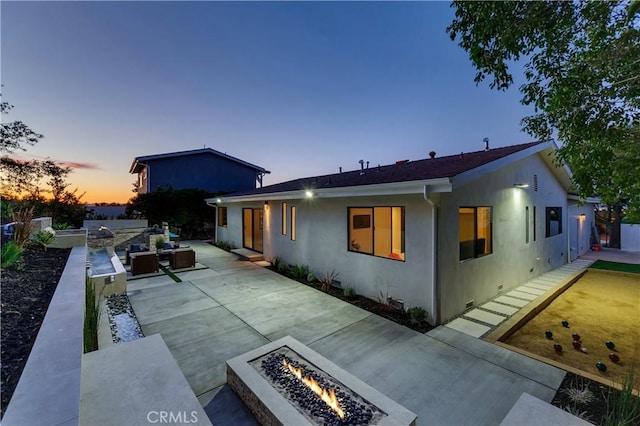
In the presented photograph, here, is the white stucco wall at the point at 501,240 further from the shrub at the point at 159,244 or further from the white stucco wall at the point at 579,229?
the shrub at the point at 159,244

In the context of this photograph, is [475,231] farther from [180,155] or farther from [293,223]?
[180,155]

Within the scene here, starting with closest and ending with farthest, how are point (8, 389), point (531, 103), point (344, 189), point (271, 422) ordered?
point (8, 389), point (271, 422), point (531, 103), point (344, 189)

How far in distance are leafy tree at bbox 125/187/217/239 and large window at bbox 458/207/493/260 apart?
16.5 meters

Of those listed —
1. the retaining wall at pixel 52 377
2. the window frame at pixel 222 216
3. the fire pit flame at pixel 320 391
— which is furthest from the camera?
the window frame at pixel 222 216

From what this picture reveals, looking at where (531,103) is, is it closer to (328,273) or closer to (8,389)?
(328,273)

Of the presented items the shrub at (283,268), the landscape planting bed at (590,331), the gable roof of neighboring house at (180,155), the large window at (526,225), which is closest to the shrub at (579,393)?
the landscape planting bed at (590,331)

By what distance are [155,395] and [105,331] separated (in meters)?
2.78

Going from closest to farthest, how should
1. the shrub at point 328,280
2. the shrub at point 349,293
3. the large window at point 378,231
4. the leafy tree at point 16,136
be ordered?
the large window at point 378,231 → the shrub at point 349,293 → the shrub at point 328,280 → the leafy tree at point 16,136

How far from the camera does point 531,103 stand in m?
5.03

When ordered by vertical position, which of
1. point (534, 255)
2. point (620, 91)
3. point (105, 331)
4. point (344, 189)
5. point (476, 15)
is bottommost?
point (105, 331)

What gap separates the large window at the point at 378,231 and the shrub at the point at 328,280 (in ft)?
3.16

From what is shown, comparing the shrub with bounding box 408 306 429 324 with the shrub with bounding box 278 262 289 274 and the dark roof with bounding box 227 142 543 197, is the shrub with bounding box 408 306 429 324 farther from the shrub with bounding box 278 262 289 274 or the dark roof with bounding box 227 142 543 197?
the shrub with bounding box 278 262 289 274

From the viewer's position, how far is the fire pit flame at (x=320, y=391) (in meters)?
2.57

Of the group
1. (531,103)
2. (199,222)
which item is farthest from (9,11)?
(199,222)
